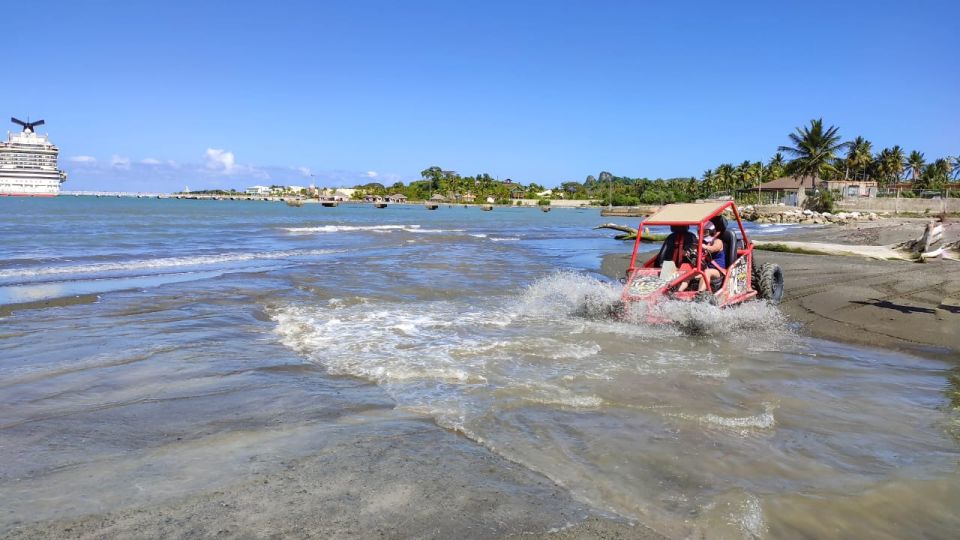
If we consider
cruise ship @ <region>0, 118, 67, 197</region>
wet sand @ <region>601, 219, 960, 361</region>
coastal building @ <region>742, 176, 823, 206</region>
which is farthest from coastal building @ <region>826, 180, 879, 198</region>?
cruise ship @ <region>0, 118, 67, 197</region>

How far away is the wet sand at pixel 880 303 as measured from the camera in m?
8.43

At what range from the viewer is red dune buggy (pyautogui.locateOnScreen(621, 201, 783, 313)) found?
9125mm

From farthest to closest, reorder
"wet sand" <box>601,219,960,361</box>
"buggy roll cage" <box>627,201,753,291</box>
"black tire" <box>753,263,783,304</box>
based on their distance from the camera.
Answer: "black tire" <box>753,263,783,304</box> < "buggy roll cage" <box>627,201,753,291</box> < "wet sand" <box>601,219,960,361</box>

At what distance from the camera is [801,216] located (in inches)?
2056

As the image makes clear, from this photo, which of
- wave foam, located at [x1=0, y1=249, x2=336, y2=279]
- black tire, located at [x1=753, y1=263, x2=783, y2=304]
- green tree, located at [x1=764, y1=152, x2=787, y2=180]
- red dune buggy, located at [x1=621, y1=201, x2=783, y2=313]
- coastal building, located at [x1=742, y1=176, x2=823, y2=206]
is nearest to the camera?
red dune buggy, located at [x1=621, y1=201, x2=783, y2=313]

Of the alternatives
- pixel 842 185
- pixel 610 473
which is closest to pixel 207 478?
pixel 610 473

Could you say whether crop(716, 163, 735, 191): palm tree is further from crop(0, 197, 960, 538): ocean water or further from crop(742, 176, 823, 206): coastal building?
crop(0, 197, 960, 538): ocean water

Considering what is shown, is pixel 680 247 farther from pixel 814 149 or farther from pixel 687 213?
pixel 814 149

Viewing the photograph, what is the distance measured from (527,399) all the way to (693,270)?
4874 mm

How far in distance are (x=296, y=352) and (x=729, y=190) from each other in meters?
107

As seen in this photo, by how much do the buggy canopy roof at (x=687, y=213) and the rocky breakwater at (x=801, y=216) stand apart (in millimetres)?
40738

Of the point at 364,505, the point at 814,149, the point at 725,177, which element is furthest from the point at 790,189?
the point at 364,505

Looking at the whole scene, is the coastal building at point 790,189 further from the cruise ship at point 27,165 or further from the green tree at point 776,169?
the cruise ship at point 27,165

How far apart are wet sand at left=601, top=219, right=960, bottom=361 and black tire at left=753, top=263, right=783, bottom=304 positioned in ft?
0.99
